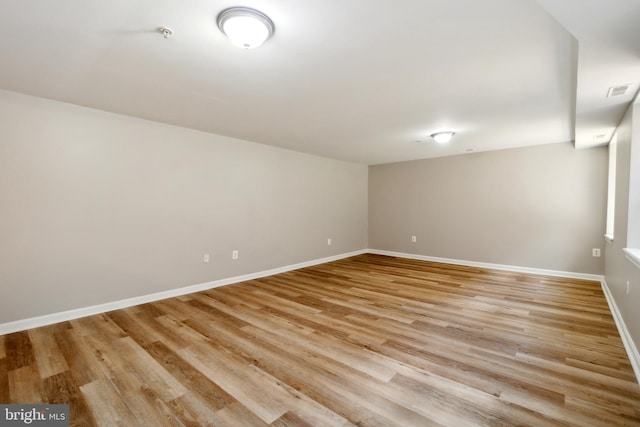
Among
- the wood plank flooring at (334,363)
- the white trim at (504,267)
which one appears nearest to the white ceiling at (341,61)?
the wood plank flooring at (334,363)

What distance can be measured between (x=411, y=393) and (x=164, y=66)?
2849mm

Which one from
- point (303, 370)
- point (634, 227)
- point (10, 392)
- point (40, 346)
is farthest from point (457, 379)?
point (40, 346)

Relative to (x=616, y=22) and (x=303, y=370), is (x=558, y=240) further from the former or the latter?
(x=303, y=370)

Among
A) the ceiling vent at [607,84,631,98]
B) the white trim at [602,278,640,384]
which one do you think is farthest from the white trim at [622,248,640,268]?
the ceiling vent at [607,84,631,98]

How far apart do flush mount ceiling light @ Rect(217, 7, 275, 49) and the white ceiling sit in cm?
4

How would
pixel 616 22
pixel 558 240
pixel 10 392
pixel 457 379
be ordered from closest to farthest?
pixel 616 22, pixel 10 392, pixel 457 379, pixel 558 240

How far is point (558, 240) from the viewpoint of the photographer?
4.57 meters

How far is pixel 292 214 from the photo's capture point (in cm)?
516

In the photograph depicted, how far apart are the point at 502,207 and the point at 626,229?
8.76 ft

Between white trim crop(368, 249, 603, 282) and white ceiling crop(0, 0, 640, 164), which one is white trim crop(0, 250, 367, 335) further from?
white trim crop(368, 249, 603, 282)

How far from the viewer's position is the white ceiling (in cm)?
149

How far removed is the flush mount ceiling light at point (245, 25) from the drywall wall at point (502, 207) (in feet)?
16.3

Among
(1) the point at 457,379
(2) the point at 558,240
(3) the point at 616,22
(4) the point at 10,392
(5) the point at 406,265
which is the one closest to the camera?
(3) the point at 616,22

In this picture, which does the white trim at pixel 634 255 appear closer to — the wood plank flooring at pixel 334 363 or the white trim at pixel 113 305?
the wood plank flooring at pixel 334 363
